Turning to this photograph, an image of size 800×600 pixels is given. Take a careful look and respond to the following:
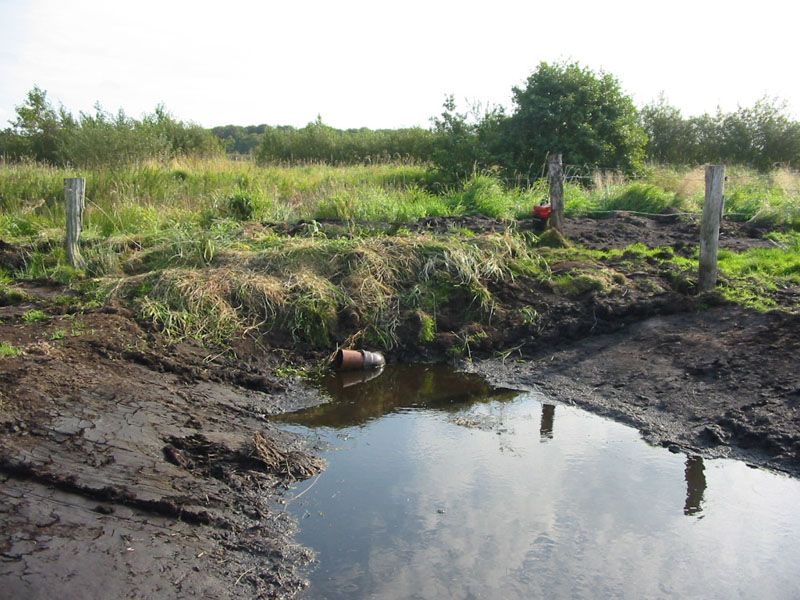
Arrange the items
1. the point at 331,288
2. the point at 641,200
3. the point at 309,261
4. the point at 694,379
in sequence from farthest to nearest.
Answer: the point at 641,200 < the point at 309,261 < the point at 331,288 < the point at 694,379

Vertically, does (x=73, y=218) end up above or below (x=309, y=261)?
above

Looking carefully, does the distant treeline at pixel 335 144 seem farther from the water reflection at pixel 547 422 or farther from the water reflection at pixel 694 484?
the water reflection at pixel 694 484

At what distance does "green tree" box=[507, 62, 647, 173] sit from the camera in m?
19.3

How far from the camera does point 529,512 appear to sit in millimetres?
5016

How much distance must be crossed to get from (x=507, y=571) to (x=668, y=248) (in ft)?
24.9

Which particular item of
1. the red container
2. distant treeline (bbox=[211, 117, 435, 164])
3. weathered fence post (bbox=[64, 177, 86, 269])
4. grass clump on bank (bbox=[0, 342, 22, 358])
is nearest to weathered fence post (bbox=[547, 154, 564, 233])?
the red container

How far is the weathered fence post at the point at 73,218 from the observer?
9492 mm

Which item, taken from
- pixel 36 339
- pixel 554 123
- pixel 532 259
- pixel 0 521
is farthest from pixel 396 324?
pixel 554 123

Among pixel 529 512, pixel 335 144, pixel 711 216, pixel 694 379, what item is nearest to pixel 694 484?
pixel 529 512

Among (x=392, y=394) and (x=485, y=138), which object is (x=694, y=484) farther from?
(x=485, y=138)

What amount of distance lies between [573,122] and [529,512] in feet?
52.9

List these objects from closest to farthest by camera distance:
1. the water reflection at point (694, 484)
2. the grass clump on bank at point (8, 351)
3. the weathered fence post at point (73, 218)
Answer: the water reflection at point (694, 484), the grass clump on bank at point (8, 351), the weathered fence post at point (73, 218)

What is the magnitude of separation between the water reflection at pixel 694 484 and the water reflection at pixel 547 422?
1.17 metres

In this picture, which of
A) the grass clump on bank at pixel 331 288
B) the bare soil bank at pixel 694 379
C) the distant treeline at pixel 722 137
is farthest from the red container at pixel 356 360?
the distant treeline at pixel 722 137
